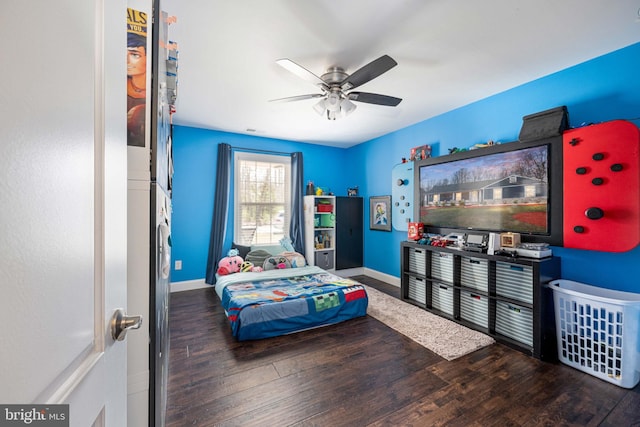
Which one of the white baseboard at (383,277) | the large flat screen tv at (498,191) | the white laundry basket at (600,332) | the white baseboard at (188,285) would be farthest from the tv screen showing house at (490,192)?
the white baseboard at (188,285)

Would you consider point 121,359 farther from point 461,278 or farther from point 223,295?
point 461,278

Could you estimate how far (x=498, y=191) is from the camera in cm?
275

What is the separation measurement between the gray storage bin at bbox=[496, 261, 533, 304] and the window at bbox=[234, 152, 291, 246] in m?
3.42

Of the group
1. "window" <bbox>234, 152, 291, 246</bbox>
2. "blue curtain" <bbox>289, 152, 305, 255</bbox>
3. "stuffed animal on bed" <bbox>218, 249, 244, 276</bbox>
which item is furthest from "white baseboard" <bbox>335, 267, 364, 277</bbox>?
"stuffed animal on bed" <bbox>218, 249, 244, 276</bbox>

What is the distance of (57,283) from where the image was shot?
0.38 m

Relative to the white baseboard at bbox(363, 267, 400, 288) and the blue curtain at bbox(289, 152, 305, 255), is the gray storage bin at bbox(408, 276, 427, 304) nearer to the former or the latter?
the white baseboard at bbox(363, 267, 400, 288)

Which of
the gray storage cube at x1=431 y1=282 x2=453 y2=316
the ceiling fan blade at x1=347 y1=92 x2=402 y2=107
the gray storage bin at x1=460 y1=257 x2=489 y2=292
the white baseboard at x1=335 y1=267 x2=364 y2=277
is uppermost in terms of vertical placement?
the ceiling fan blade at x1=347 y1=92 x2=402 y2=107

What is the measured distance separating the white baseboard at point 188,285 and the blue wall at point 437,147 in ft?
0.33

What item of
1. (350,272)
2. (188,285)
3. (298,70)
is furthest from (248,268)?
(298,70)

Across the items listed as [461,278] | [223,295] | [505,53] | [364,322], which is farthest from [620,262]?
[223,295]

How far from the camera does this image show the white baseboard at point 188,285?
3.92 meters

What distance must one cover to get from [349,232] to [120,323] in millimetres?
4510

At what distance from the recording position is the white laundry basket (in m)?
1.83

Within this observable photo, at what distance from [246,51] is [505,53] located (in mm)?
2227
